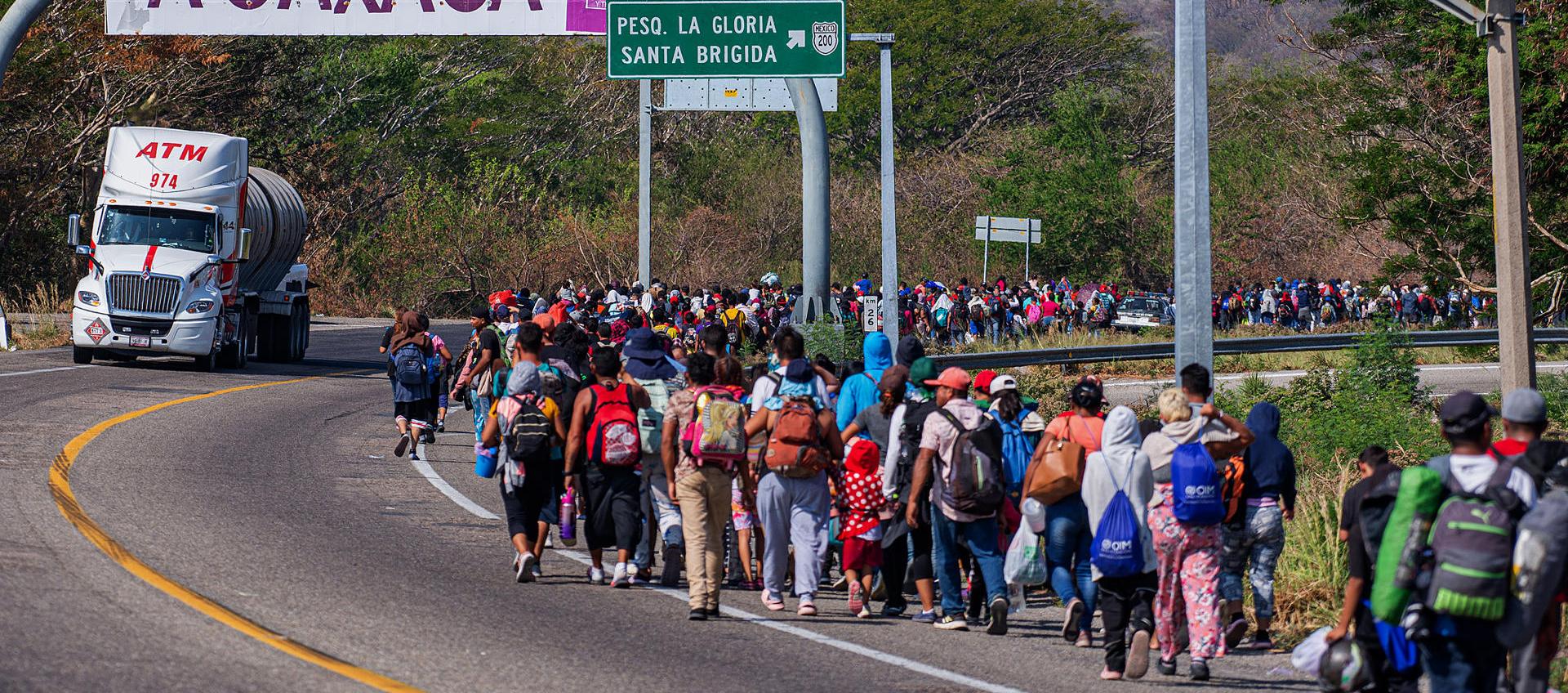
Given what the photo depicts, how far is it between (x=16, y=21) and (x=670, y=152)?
4328 cm

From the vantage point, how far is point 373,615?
986cm

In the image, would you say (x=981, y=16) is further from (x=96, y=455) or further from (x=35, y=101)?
(x=96, y=455)

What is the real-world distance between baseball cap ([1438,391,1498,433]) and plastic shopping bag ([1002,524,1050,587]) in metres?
3.21

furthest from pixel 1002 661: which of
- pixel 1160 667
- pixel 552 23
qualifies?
pixel 552 23

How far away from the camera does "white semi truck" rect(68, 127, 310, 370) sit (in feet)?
85.9

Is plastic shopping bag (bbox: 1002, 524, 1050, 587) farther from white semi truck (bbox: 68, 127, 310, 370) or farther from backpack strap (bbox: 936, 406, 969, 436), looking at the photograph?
white semi truck (bbox: 68, 127, 310, 370)

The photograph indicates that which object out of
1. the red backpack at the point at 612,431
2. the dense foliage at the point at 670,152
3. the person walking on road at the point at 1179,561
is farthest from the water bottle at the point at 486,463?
the dense foliage at the point at 670,152

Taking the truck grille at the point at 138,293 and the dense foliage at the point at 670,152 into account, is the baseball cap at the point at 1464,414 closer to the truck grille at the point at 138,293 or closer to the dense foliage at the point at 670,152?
the truck grille at the point at 138,293

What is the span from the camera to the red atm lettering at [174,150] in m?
26.8

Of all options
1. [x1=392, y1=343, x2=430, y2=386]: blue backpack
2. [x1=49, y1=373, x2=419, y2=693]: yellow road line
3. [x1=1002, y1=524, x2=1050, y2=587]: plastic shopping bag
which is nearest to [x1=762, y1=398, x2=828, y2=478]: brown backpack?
[x1=1002, y1=524, x2=1050, y2=587]: plastic shopping bag

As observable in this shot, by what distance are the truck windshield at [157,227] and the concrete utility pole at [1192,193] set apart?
18.6 m

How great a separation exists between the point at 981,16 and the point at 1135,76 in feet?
22.7

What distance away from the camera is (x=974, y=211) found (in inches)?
2494

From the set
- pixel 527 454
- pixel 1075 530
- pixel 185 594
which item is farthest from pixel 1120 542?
pixel 185 594
